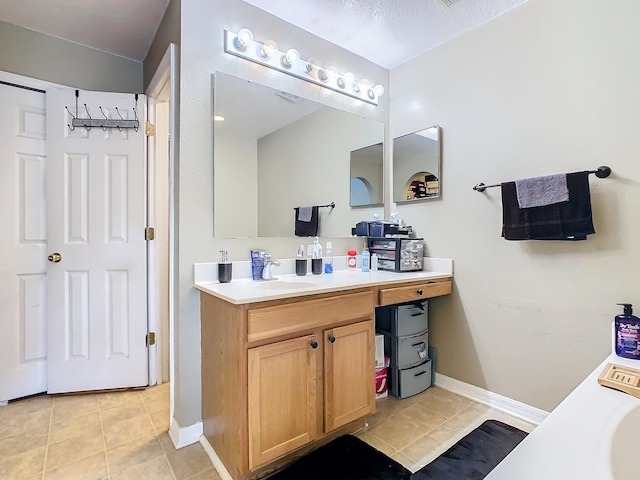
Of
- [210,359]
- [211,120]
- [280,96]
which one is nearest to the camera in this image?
[210,359]

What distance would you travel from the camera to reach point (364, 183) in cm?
252

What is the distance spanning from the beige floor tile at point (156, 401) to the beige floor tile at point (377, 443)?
4.09ft

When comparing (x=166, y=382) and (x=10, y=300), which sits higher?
(x=10, y=300)

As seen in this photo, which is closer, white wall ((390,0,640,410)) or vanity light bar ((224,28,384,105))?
white wall ((390,0,640,410))

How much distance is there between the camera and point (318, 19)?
2053 millimetres

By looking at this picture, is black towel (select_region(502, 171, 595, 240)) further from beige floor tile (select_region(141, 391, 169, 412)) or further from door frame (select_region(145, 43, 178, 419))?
beige floor tile (select_region(141, 391, 169, 412))

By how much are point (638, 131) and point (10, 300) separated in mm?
3665

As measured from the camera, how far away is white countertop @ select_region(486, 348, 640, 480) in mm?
678

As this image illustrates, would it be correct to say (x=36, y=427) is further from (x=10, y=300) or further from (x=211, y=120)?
(x=211, y=120)

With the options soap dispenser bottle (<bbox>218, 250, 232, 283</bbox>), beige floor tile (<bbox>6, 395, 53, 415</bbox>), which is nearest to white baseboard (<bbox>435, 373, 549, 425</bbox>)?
soap dispenser bottle (<bbox>218, 250, 232, 283</bbox>)

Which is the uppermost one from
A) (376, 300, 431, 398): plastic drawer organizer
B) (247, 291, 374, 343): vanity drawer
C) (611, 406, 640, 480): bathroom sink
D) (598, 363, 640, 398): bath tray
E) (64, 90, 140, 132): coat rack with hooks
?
(64, 90, 140, 132): coat rack with hooks

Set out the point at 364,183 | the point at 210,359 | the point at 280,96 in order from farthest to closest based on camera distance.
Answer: the point at 364,183, the point at 280,96, the point at 210,359

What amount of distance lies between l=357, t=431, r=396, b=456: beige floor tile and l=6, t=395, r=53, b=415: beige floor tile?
1.96m

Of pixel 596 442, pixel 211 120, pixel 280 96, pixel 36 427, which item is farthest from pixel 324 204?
pixel 36 427
